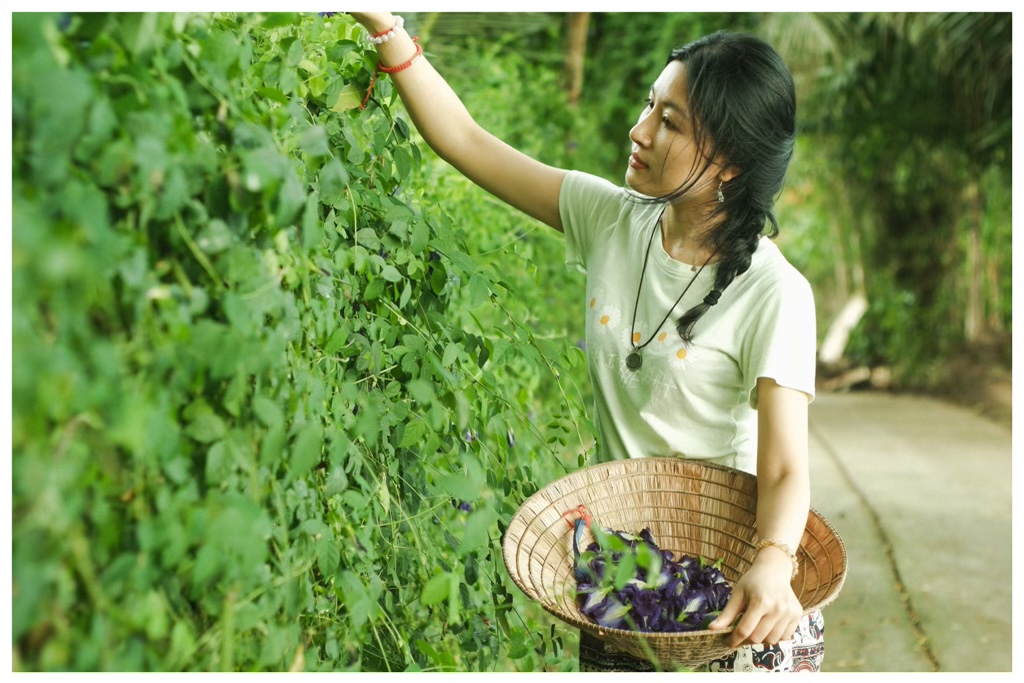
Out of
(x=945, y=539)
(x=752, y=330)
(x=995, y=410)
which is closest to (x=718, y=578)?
(x=752, y=330)

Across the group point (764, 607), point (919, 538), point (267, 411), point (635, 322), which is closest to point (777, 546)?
point (764, 607)

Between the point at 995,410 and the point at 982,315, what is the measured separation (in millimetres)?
1614

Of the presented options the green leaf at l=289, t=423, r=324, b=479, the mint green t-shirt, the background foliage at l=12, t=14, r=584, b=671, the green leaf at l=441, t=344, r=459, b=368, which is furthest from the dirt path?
the green leaf at l=289, t=423, r=324, b=479

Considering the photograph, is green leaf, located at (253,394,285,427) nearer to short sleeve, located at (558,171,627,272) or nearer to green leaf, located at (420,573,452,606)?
green leaf, located at (420,573,452,606)

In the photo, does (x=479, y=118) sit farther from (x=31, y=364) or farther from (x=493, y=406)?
(x=31, y=364)

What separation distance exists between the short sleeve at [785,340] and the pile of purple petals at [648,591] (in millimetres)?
292

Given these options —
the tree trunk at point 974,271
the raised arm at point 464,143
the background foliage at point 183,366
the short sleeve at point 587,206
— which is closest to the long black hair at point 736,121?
the short sleeve at point 587,206

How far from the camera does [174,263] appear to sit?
0.87m

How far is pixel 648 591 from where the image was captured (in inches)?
54.9

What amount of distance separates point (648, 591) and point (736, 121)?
28.5 inches

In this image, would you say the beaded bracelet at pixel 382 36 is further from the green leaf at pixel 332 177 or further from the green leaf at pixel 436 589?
the green leaf at pixel 436 589

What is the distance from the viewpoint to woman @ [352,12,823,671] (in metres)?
1.47

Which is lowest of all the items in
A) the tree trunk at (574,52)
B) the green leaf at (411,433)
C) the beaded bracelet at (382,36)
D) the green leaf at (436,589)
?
the green leaf at (436,589)

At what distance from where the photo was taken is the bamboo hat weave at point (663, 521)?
1.46 m
